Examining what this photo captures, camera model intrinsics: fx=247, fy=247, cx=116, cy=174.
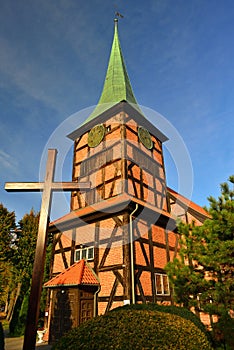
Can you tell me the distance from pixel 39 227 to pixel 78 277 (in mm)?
6942

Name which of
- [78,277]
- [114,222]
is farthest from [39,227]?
[114,222]

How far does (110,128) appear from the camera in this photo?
16.2 meters

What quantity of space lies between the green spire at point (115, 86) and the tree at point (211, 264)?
11.6 meters

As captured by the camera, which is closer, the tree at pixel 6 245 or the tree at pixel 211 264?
the tree at pixel 211 264

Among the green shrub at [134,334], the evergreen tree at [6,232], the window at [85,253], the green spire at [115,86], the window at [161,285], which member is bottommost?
the green shrub at [134,334]

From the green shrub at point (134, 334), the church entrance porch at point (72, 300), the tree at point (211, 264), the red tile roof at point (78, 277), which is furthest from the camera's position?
the red tile roof at point (78, 277)

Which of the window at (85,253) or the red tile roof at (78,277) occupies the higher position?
the window at (85,253)

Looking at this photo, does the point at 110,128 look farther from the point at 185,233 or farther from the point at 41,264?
the point at 41,264

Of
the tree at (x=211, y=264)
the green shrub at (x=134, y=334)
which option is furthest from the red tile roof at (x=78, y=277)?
the green shrub at (x=134, y=334)

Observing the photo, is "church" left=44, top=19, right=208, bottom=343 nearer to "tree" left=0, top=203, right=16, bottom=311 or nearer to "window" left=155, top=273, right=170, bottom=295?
"window" left=155, top=273, right=170, bottom=295

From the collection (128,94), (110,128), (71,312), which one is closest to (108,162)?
(110,128)

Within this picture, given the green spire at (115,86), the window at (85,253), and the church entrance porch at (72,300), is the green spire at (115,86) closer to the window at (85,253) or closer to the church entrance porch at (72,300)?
the window at (85,253)

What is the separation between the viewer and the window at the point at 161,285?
12.4 m

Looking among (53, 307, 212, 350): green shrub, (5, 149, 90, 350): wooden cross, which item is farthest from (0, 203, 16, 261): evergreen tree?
(53, 307, 212, 350): green shrub
